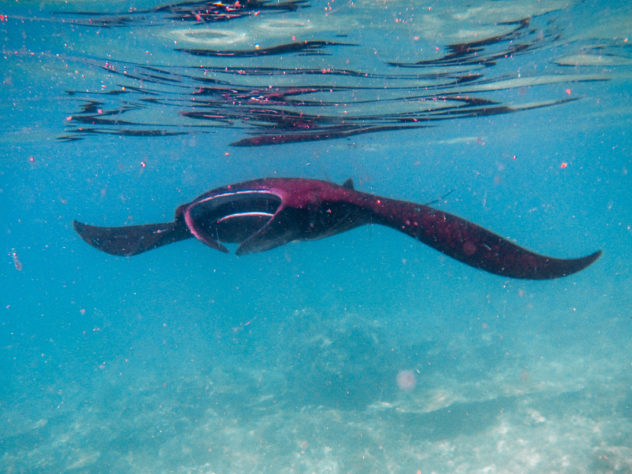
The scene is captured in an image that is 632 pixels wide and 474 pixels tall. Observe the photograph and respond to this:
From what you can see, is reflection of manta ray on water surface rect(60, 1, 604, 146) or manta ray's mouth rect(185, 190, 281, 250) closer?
manta ray's mouth rect(185, 190, 281, 250)

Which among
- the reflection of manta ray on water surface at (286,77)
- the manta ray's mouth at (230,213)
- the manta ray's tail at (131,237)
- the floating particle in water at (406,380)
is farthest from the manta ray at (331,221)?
the floating particle in water at (406,380)

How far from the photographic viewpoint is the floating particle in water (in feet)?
55.5

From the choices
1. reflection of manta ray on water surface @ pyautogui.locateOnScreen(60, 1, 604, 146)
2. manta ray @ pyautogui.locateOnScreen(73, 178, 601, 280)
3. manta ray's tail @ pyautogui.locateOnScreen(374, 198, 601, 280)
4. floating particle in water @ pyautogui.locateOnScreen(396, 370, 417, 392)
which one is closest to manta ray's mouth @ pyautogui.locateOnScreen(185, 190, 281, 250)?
manta ray @ pyautogui.locateOnScreen(73, 178, 601, 280)

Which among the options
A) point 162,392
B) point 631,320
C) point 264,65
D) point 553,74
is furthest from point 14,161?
point 631,320

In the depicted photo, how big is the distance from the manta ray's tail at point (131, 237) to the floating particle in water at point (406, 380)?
15.2 meters

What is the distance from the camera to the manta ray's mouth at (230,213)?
3244mm

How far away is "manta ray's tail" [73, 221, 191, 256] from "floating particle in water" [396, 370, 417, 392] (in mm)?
15237

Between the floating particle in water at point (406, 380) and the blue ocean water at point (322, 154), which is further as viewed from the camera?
the floating particle in water at point (406, 380)

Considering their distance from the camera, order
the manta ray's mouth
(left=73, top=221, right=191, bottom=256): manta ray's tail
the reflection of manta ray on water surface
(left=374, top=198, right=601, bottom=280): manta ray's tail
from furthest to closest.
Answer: the reflection of manta ray on water surface
(left=73, top=221, right=191, bottom=256): manta ray's tail
the manta ray's mouth
(left=374, top=198, right=601, bottom=280): manta ray's tail

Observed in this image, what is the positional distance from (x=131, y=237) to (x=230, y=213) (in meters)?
1.84

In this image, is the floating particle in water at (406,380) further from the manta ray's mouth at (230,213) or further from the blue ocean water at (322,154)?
the manta ray's mouth at (230,213)

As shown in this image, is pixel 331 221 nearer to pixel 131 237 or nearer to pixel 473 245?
pixel 473 245

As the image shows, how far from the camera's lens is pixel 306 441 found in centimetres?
1398

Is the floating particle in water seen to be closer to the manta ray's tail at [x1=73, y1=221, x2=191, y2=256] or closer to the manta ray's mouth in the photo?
the manta ray's tail at [x1=73, y1=221, x2=191, y2=256]
